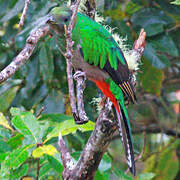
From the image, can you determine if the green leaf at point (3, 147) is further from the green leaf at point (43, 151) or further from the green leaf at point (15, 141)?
the green leaf at point (43, 151)

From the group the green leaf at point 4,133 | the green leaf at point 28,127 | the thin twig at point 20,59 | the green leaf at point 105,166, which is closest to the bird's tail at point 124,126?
the green leaf at point 105,166

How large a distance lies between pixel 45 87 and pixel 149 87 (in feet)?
2.85

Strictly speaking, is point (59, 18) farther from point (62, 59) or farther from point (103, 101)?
point (62, 59)

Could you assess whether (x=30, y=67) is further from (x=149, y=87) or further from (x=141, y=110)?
(x=141, y=110)

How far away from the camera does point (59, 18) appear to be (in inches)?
→ 59.5

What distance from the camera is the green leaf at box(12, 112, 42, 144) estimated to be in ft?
5.82

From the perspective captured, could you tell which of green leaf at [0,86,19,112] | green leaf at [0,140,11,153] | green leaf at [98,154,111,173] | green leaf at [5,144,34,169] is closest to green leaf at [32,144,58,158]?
green leaf at [5,144,34,169]

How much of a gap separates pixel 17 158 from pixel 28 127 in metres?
0.19

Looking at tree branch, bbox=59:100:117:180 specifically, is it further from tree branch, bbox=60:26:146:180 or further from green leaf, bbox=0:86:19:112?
green leaf, bbox=0:86:19:112

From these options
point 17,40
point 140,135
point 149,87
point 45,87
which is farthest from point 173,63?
point 17,40

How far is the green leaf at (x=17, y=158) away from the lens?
1.65m

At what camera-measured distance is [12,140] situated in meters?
1.90

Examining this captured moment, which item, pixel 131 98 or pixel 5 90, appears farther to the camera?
pixel 5 90

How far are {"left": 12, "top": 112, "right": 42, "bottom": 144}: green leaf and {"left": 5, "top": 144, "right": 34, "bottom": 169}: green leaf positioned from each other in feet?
0.30
